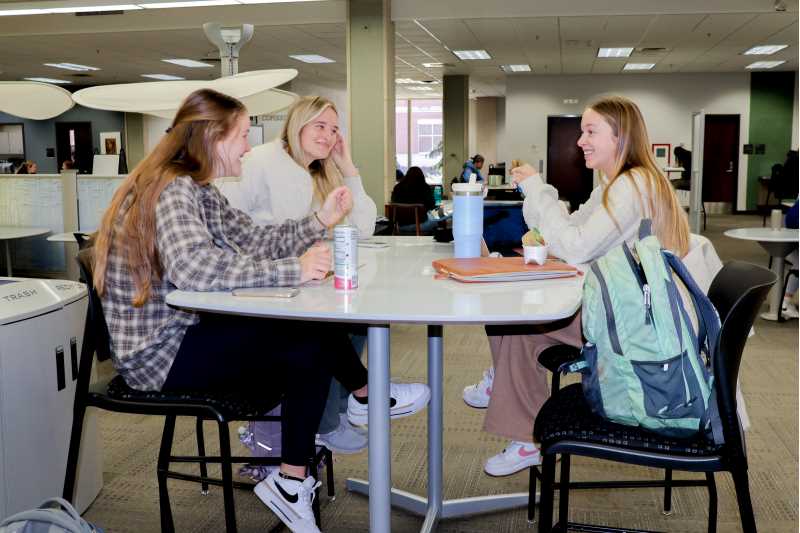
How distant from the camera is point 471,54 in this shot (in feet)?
41.4

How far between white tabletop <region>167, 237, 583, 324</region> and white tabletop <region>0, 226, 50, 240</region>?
4.97 meters

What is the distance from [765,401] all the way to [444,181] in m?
13.3

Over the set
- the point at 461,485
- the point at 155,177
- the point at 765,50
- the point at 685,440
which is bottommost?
the point at 461,485

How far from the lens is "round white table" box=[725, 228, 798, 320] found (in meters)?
4.72

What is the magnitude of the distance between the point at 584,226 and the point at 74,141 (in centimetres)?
1864

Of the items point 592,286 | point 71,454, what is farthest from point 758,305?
point 71,454

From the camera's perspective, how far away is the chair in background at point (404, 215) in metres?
6.86

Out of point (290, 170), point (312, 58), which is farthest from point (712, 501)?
point (312, 58)

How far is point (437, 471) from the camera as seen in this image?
2.22 meters

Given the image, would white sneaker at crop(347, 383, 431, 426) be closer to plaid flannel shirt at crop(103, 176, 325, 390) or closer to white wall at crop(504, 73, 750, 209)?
plaid flannel shirt at crop(103, 176, 325, 390)

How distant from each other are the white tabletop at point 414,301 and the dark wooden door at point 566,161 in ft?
45.7

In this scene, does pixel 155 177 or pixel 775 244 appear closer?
pixel 155 177

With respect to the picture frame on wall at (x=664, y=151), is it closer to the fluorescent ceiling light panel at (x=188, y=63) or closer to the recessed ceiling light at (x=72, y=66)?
the fluorescent ceiling light panel at (x=188, y=63)

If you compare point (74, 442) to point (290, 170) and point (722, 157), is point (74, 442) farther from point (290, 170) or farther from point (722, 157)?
point (722, 157)
